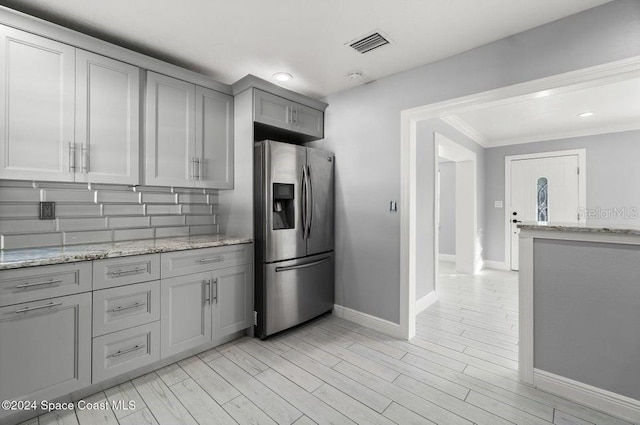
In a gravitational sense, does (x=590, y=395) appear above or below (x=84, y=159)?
below

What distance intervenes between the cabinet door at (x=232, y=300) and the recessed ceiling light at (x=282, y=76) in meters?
1.91

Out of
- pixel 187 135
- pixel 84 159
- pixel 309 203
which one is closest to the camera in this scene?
pixel 84 159

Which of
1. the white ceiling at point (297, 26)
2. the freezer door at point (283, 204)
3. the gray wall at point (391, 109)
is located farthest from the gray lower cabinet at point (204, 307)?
the white ceiling at point (297, 26)

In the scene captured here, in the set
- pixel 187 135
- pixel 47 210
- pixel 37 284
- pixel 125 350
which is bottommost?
pixel 125 350

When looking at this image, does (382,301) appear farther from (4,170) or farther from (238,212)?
(4,170)

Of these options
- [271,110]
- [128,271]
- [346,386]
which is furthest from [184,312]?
[271,110]

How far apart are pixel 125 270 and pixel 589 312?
3.14 m

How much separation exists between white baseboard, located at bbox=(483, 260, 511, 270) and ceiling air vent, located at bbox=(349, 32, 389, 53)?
17.1ft

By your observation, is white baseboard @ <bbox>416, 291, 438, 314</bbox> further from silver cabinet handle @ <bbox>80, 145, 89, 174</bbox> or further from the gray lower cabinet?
silver cabinet handle @ <bbox>80, 145, 89, 174</bbox>

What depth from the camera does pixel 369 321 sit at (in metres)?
2.98

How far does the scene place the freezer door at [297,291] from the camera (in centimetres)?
267

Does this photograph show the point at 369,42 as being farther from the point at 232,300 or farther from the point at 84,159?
the point at 232,300

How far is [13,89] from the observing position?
1812 mm

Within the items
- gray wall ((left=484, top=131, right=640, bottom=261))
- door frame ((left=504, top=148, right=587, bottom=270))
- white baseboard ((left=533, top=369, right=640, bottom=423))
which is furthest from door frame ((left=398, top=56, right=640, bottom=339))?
door frame ((left=504, top=148, right=587, bottom=270))
